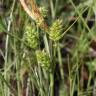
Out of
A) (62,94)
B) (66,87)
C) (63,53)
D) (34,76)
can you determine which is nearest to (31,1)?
(34,76)

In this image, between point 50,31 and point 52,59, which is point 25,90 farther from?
point 50,31

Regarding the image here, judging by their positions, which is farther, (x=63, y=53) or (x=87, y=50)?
Result: (x=63, y=53)

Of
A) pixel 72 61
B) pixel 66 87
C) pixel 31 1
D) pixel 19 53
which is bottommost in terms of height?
pixel 66 87

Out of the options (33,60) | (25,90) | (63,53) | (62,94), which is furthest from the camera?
(63,53)

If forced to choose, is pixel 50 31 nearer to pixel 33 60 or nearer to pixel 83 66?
pixel 33 60

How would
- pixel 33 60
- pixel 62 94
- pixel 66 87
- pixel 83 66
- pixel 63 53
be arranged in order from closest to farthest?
pixel 33 60, pixel 62 94, pixel 66 87, pixel 83 66, pixel 63 53

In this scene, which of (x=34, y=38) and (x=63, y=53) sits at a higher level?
(x=34, y=38)

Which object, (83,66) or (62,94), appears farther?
(83,66)

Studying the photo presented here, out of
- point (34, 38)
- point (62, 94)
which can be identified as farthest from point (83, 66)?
point (34, 38)

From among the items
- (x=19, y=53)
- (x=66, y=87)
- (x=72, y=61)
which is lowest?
(x=66, y=87)
